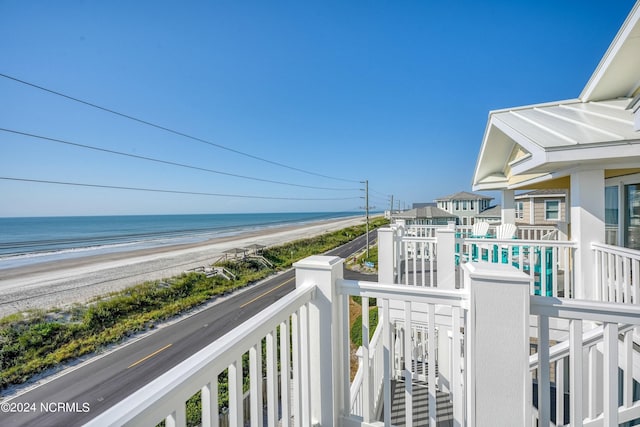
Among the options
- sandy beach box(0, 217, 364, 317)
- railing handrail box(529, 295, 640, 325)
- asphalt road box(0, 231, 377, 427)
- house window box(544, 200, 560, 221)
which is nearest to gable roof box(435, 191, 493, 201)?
house window box(544, 200, 560, 221)

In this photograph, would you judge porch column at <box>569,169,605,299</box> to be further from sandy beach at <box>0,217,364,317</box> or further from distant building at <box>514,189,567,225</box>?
sandy beach at <box>0,217,364,317</box>

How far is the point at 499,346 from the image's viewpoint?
115 cm

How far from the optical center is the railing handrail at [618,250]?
2.20 m

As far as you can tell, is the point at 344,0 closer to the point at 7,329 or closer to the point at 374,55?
the point at 374,55

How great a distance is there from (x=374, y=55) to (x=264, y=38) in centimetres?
431

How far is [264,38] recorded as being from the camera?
8.91m

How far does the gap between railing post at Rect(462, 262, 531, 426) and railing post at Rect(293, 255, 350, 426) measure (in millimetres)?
746

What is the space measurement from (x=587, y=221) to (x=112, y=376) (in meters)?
9.30

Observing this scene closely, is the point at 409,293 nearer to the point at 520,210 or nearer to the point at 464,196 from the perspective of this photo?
the point at 520,210

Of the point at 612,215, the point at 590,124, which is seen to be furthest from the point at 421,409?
the point at 590,124

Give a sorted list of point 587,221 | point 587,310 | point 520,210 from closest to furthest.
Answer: point 587,310 → point 587,221 → point 520,210

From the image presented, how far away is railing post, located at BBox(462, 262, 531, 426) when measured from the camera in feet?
3.67

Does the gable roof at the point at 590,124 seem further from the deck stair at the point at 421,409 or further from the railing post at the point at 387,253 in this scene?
the deck stair at the point at 421,409

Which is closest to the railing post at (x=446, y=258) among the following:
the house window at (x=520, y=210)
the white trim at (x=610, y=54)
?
the white trim at (x=610, y=54)
